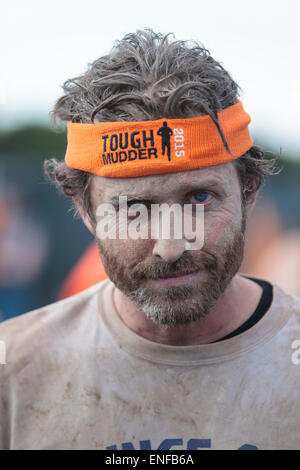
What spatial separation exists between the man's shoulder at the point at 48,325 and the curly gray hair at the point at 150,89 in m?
0.51

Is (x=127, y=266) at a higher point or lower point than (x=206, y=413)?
higher

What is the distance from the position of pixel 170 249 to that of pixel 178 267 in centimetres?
9

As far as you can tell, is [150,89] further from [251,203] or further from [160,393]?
[160,393]

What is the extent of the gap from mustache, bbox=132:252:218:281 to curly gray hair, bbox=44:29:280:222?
41 centimetres

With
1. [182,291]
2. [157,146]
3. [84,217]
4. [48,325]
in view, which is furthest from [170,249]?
[48,325]

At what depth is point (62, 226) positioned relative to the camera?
636 centimetres

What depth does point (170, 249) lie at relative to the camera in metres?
1.89

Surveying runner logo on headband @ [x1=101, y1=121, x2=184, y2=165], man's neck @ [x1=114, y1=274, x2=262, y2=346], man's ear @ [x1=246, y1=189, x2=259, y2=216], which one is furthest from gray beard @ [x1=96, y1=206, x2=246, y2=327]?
runner logo on headband @ [x1=101, y1=121, x2=184, y2=165]

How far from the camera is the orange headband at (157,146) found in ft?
6.30

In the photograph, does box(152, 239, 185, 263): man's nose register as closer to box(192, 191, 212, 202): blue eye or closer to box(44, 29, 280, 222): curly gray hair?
box(192, 191, 212, 202): blue eye

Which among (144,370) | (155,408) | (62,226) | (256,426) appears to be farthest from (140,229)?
(62,226)

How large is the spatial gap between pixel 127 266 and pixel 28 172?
4.72 metres
